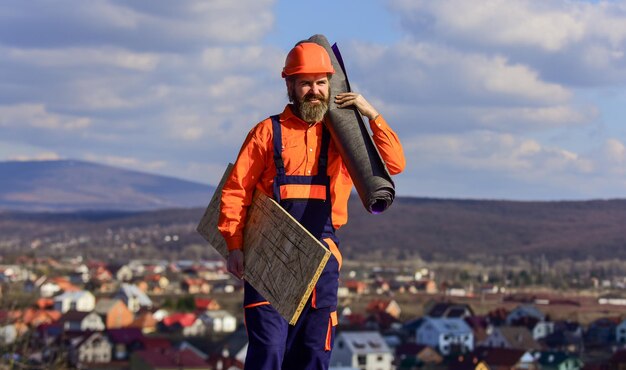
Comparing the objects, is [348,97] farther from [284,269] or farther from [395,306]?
[395,306]

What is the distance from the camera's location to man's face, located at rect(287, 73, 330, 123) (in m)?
8.05

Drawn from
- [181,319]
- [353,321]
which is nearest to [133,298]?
[181,319]

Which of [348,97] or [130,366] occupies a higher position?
[348,97]

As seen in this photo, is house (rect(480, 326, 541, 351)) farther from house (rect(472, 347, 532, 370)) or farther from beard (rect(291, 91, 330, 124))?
beard (rect(291, 91, 330, 124))

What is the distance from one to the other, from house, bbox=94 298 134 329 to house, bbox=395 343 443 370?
21.7 meters

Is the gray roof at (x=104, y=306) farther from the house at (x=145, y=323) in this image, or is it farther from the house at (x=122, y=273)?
the house at (x=122, y=273)

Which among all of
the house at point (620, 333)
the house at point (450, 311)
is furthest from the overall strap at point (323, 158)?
the house at point (450, 311)

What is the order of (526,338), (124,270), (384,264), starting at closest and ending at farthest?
(526,338) → (124,270) → (384,264)

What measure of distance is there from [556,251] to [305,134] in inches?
7563

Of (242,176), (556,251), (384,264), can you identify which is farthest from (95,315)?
(556,251)

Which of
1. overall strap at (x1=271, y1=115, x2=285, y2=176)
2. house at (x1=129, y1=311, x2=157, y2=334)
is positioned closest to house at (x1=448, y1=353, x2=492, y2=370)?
house at (x1=129, y1=311, x2=157, y2=334)

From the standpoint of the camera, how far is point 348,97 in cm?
820

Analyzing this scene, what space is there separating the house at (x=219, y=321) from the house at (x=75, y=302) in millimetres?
15477

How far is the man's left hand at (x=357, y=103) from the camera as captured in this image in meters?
8.14
